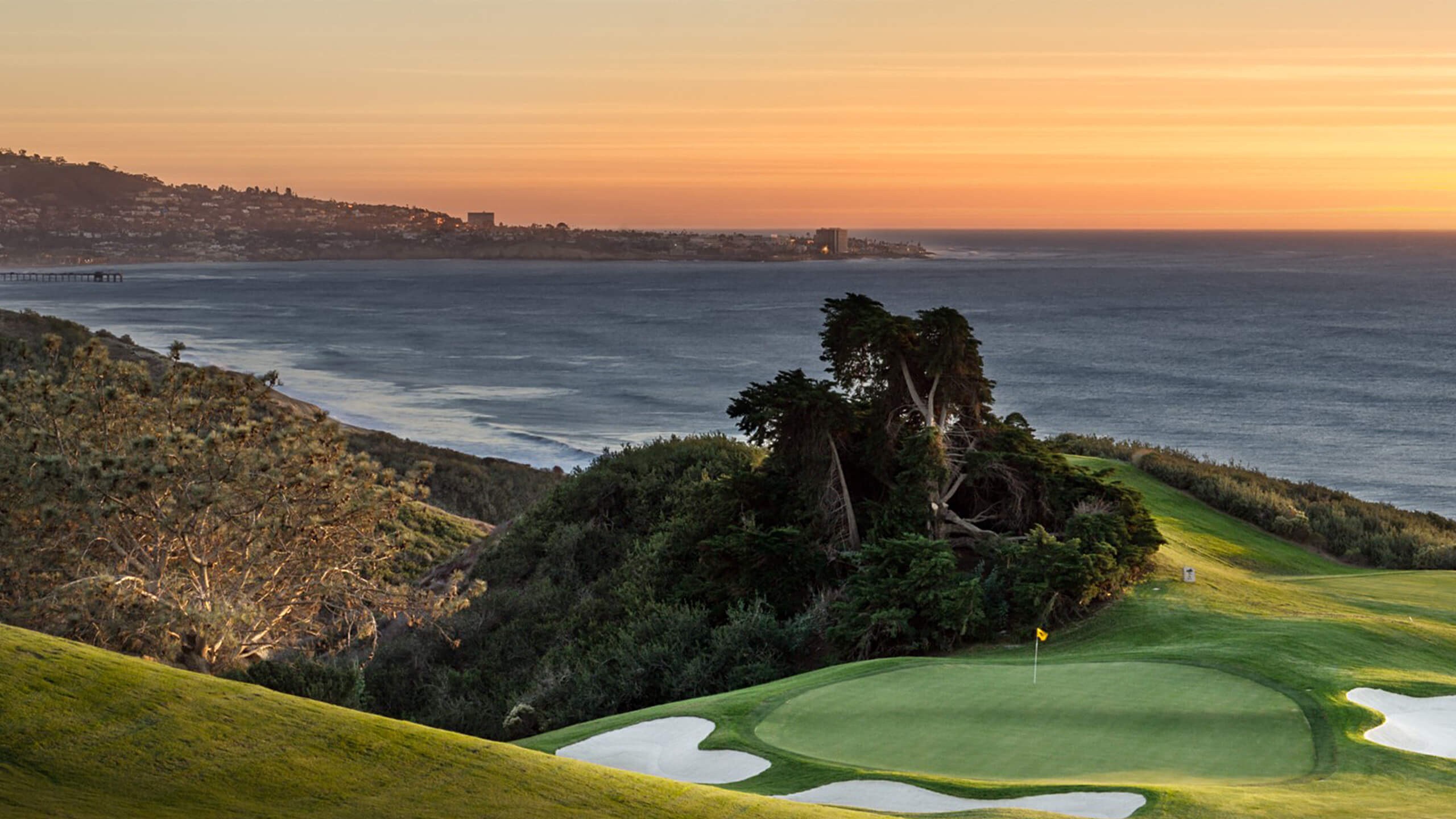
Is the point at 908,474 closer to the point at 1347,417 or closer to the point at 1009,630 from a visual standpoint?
the point at 1009,630

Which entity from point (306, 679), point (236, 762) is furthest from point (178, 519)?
point (236, 762)

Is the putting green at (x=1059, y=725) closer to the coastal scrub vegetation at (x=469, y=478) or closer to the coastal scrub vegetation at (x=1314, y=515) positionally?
the coastal scrub vegetation at (x=1314, y=515)

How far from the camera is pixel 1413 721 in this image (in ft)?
43.5

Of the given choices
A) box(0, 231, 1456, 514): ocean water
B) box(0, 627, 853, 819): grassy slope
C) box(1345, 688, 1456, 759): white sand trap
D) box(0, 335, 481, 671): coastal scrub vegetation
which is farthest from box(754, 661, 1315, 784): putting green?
box(0, 231, 1456, 514): ocean water

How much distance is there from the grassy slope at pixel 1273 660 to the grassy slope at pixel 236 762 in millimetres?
3471

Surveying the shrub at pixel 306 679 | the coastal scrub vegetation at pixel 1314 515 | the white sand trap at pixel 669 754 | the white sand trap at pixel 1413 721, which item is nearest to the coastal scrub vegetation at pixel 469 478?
the coastal scrub vegetation at pixel 1314 515

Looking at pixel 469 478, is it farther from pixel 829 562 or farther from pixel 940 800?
pixel 940 800

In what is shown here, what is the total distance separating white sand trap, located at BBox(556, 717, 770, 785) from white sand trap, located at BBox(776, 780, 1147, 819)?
3.58 feet

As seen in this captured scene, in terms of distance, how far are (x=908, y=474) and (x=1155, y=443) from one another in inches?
1856

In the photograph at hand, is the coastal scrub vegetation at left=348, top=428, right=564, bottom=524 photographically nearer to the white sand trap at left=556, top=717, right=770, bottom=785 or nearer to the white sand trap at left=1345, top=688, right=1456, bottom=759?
the white sand trap at left=556, top=717, right=770, bottom=785

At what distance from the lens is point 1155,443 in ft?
216

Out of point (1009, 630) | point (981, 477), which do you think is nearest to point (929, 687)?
point (1009, 630)

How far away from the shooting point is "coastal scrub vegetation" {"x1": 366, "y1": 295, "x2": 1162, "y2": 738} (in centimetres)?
1975

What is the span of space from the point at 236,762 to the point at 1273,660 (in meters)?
12.3
